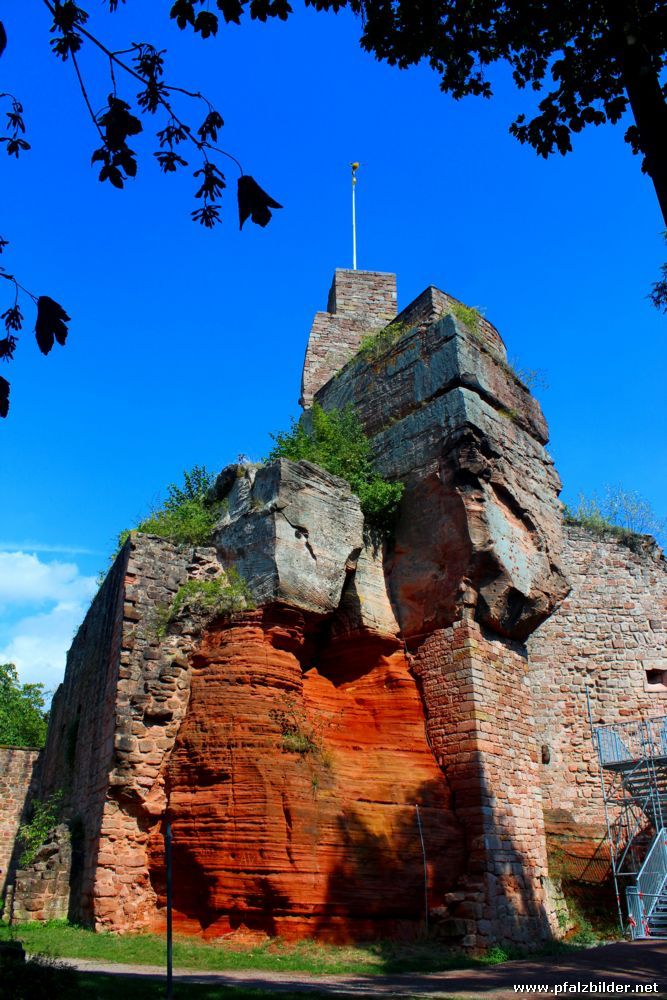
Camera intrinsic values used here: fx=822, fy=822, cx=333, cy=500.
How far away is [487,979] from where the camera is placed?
770 cm

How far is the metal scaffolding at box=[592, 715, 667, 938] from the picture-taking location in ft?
45.4

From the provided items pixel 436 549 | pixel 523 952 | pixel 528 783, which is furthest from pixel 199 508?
pixel 523 952

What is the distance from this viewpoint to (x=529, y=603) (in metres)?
12.6

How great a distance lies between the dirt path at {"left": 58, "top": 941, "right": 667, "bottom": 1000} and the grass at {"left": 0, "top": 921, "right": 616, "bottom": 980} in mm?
321

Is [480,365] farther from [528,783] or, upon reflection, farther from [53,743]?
[53,743]

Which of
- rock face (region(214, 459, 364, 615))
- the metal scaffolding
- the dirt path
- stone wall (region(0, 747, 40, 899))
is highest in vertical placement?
rock face (region(214, 459, 364, 615))

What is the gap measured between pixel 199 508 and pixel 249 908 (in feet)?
20.3

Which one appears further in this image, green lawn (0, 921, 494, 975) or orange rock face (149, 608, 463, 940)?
orange rock face (149, 608, 463, 940)

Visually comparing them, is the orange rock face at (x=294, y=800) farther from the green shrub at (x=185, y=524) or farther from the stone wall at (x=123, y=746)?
the green shrub at (x=185, y=524)

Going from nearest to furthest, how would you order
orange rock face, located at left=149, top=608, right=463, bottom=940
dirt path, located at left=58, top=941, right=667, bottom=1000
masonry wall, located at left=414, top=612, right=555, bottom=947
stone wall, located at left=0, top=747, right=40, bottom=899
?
1. dirt path, located at left=58, top=941, right=667, bottom=1000
2. orange rock face, located at left=149, top=608, right=463, bottom=940
3. masonry wall, located at left=414, top=612, right=555, bottom=947
4. stone wall, located at left=0, top=747, right=40, bottom=899

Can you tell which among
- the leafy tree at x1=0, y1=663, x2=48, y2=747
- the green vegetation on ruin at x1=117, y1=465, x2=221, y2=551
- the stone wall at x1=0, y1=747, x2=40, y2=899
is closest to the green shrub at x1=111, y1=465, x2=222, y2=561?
the green vegetation on ruin at x1=117, y1=465, x2=221, y2=551

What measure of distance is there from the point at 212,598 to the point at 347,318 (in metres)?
11.4

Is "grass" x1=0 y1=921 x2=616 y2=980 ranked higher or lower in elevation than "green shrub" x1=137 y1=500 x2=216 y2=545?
lower

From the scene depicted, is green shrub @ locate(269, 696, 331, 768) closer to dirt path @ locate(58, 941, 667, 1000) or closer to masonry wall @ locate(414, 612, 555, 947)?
masonry wall @ locate(414, 612, 555, 947)
